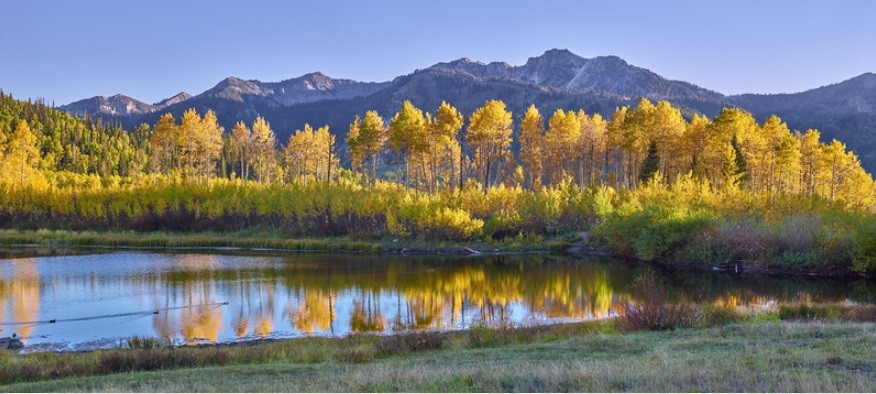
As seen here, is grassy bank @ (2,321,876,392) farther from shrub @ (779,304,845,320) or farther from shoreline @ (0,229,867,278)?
shoreline @ (0,229,867,278)

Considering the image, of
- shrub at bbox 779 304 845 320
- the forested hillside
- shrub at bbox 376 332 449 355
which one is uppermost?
the forested hillside

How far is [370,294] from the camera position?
36.9 meters

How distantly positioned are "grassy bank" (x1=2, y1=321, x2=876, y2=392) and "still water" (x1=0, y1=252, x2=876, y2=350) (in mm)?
7350

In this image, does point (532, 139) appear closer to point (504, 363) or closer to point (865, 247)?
point (865, 247)

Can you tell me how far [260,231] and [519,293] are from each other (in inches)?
1993

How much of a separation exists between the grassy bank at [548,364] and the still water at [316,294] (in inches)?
289

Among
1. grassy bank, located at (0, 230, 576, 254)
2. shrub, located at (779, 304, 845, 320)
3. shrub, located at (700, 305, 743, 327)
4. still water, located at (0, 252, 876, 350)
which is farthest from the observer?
grassy bank, located at (0, 230, 576, 254)

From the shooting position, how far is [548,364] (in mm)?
13406

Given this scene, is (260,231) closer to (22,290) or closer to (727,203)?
(22,290)

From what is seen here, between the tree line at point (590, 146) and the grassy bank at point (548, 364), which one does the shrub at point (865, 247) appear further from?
the grassy bank at point (548, 364)

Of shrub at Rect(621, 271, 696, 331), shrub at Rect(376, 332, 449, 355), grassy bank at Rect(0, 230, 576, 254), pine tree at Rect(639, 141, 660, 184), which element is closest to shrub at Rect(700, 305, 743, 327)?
shrub at Rect(621, 271, 696, 331)

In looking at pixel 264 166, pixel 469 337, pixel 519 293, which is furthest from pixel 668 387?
pixel 264 166

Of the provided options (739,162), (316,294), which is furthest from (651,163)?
(316,294)

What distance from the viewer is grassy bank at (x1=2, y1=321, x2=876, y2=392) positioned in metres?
10.7
